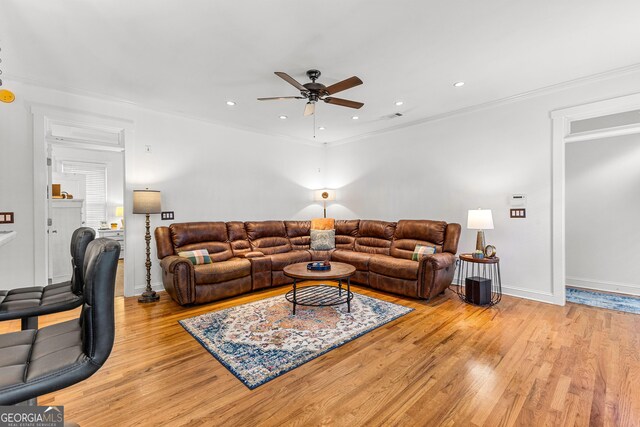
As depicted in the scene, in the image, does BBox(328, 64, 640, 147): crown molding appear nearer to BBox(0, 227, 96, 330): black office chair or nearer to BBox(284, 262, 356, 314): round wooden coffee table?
BBox(284, 262, 356, 314): round wooden coffee table

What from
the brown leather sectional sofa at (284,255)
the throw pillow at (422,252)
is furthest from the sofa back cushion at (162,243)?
the throw pillow at (422,252)

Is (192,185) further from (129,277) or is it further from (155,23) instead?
(155,23)

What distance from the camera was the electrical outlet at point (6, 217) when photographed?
3.31 metres

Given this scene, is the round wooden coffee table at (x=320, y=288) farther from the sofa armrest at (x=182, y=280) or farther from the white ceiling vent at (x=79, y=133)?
the white ceiling vent at (x=79, y=133)

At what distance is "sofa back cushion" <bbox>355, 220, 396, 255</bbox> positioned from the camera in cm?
506

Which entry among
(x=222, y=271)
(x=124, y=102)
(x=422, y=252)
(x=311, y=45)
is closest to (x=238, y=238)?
(x=222, y=271)

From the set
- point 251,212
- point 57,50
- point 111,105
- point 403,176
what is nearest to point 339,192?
point 403,176

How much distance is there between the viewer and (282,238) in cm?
540

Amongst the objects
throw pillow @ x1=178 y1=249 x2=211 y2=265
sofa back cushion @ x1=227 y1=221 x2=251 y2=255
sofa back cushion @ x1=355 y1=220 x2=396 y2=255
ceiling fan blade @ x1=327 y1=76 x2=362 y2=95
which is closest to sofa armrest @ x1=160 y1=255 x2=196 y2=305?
throw pillow @ x1=178 y1=249 x2=211 y2=265

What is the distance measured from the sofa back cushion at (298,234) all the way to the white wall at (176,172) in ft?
1.69

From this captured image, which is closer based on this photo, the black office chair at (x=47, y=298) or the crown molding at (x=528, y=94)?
the black office chair at (x=47, y=298)

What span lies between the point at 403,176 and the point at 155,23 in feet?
13.9

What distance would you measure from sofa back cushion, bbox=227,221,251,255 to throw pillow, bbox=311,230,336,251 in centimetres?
120

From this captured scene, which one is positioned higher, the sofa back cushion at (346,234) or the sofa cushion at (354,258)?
the sofa back cushion at (346,234)
